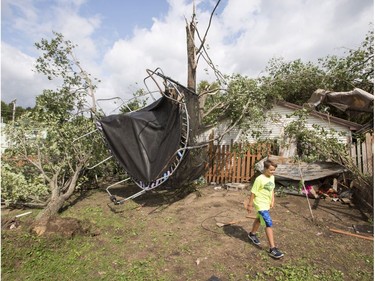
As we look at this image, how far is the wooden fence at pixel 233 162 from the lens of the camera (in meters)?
9.09

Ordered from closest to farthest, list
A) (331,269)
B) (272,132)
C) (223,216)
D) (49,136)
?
(331,269) → (223,216) → (49,136) → (272,132)

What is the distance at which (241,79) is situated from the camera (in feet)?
29.7

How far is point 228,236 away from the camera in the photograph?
4.38 m

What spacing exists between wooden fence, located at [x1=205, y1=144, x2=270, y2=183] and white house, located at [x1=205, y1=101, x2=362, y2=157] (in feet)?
2.27

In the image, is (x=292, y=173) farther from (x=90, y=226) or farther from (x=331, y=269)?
(x=90, y=226)

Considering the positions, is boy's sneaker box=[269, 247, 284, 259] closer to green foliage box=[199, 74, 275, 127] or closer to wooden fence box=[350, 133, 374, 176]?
wooden fence box=[350, 133, 374, 176]

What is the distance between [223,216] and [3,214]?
550 cm

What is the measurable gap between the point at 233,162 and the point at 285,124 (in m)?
3.74

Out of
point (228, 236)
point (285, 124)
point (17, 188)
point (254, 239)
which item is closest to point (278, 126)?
point (285, 124)

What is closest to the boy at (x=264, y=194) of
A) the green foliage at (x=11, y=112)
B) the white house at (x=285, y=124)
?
the white house at (x=285, y=124)

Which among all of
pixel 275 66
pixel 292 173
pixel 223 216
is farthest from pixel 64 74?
pixel 275 66

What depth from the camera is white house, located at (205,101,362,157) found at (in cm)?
967

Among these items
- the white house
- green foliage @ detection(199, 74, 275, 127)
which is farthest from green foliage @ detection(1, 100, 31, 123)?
the white house

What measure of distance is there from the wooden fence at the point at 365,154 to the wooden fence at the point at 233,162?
2877 mm
